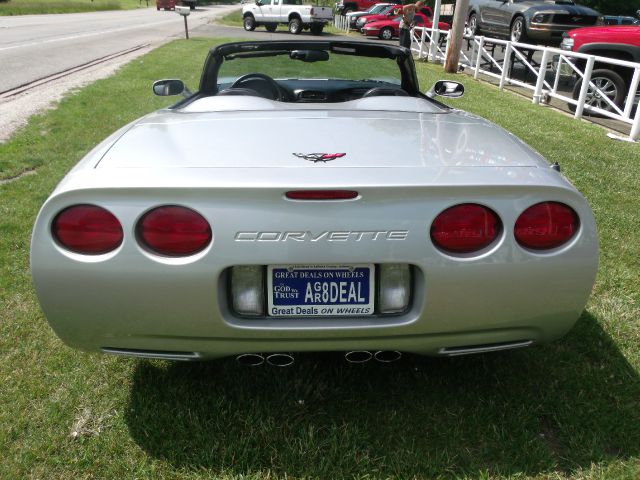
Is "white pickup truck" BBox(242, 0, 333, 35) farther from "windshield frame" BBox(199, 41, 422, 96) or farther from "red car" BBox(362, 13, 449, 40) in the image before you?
"windshield frame" BBox(199, 41, 422, 96)

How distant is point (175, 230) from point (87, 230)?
0.27m

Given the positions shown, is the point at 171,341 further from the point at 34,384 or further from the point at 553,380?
the point at 553,380

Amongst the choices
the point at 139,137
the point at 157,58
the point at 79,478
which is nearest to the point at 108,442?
A: the point at 79,478

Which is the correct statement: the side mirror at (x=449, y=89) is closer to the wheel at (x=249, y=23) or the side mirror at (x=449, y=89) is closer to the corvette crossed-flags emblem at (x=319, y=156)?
the corvette crossed-flags emblem at (x=319, y=156)

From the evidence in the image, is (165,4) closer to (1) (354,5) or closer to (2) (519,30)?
(1) (354,5)

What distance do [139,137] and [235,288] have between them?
0.80 metres

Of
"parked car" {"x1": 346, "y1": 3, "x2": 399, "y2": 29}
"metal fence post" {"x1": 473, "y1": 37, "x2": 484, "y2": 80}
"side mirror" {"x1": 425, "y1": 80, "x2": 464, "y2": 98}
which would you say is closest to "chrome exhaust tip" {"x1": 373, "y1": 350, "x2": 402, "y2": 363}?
"side mirror" {"x1": 425, "y1": 80, "x2": 464, "y2": 98}

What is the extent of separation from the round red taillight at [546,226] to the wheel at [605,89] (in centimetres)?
769

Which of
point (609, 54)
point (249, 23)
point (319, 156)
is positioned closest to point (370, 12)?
point (249, 23)

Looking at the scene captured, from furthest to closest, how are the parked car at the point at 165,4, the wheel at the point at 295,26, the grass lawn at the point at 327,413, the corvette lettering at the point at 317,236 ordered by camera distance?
the parked car at the point at 165,4, the wheel at the point at 295,26, the grass lawn at the point at 327,413, the corvette lettering at the point at 317,236

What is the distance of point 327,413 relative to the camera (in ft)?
7.39

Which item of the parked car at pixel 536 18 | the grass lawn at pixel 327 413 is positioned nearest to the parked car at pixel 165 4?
the parked car at pixel 536 18

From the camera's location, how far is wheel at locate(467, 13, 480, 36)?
51.8 ft

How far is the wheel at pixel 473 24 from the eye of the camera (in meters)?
15.8
